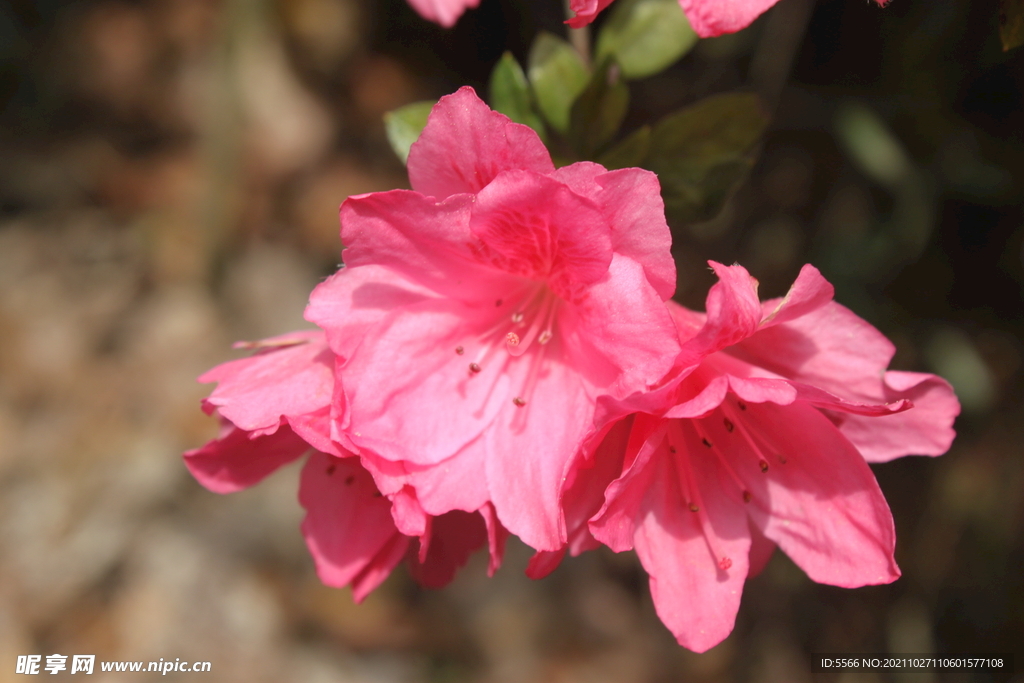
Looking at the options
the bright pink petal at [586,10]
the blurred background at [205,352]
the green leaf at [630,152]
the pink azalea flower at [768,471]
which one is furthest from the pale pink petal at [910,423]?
the blurred background at [205,352]

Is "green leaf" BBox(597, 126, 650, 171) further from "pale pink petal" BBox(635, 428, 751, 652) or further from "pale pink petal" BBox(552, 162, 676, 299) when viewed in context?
"pale pink petal" BBox(635, 428, 751, 652)

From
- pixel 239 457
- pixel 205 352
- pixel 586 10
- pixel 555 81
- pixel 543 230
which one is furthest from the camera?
pixel 205 352

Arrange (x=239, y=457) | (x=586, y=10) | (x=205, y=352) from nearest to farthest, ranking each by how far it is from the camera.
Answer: (x=586, y=10), (x=239, y=457), (x=205, y=352)

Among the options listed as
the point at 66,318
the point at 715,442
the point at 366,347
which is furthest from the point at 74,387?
the point at 715,442

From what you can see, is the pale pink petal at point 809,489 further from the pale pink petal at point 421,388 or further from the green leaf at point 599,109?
the green leaf at point 599,109

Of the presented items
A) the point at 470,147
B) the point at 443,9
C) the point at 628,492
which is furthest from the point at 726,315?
the point at 443,9

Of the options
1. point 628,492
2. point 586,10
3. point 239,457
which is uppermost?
point 586,10

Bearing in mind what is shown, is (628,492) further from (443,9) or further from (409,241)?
(443,9)
